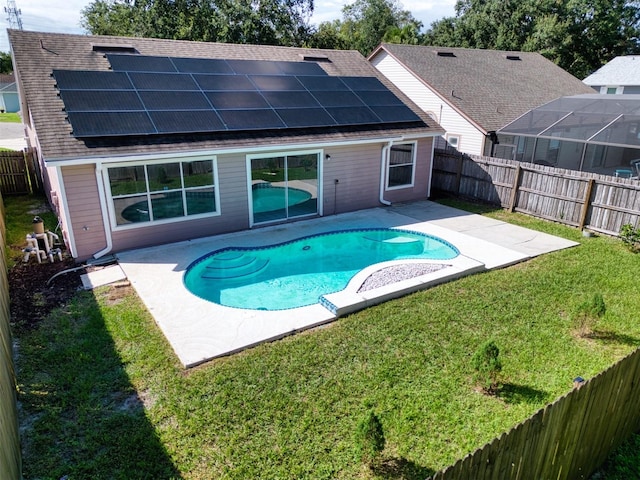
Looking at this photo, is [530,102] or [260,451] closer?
[260,451]

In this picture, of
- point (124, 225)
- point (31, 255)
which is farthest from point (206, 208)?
point (31, 255)

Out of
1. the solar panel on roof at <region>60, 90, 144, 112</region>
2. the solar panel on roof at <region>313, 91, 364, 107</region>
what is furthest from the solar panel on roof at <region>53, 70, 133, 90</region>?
the solar panel on roof at <region>313, 91, 364, 107</region>

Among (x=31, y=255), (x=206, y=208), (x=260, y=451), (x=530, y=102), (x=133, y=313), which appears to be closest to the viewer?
(x=260, y=451)

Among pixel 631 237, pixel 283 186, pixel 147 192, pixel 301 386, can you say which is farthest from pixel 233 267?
pixel 631 237

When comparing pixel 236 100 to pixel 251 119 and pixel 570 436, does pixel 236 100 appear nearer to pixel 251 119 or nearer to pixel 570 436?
pixel 251 119

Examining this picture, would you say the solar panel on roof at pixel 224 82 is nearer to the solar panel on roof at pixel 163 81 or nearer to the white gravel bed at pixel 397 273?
the solar panel on roof at pixel 163 81

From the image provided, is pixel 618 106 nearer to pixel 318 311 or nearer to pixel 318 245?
pixel 318 245
